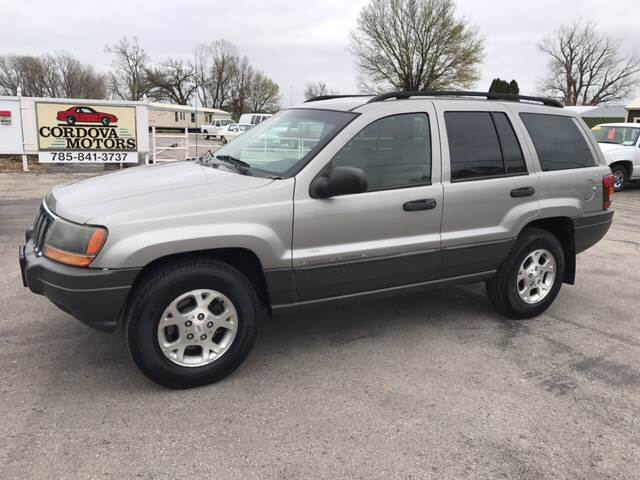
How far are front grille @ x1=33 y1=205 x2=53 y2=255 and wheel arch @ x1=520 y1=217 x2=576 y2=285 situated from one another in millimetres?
3668

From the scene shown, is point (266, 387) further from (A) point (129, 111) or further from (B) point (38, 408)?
(A) point (129, 111)

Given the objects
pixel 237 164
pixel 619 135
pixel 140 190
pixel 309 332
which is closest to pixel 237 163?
pixel 237 164

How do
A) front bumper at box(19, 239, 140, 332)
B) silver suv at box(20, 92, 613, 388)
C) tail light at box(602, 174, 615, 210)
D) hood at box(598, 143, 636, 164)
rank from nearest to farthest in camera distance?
front bumper at box(19, 239, 140, 332) < silver suv at box(20, 92, 613, 388) < tail light at box(602, 174, 615, 210) < hood at box(598, 143, 636, 164)

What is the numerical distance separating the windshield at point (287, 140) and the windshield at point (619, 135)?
1298 centimetres

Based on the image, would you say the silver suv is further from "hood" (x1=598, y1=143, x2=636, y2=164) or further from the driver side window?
"hood" (x1=598, y1=143, x2=636, y2=164)

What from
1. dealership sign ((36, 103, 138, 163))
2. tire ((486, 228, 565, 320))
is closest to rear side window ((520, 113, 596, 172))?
tire ((486, 228, 565, 320))

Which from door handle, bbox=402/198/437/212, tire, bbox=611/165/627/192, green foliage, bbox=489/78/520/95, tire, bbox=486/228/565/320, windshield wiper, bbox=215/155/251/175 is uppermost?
green foliage, bbox=489/78/520/95

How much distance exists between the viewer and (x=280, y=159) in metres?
3.71

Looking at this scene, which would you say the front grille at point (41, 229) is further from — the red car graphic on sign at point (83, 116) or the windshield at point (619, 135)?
the windshield at point (619, 135)

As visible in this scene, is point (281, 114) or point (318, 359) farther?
point (281, 114)

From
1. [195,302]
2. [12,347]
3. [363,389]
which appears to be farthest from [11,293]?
[363,389]

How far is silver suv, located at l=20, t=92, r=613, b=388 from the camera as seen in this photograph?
10.1ft

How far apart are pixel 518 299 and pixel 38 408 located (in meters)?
3.59

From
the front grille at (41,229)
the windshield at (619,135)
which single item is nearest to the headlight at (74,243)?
the front grille at (41,229)
